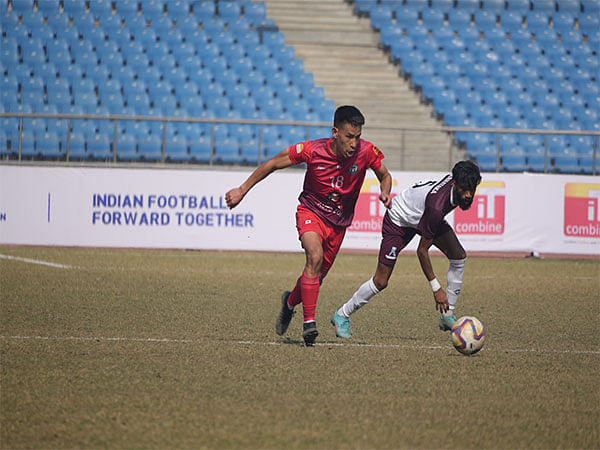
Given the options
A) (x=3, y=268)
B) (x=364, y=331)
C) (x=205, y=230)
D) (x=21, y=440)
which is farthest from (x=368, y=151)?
(x=205, y=230)

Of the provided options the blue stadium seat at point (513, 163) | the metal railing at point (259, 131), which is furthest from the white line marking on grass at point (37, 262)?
the blue stadium seat at point (513, 163)

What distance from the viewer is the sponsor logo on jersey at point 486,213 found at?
1734 centimetres

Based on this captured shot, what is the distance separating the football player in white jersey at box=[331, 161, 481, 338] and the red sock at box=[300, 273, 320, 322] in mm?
691

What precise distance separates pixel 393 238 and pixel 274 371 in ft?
8.51

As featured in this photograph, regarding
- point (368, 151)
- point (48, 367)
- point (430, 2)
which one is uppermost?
point (430, 2)

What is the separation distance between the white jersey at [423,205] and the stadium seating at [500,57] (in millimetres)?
15070

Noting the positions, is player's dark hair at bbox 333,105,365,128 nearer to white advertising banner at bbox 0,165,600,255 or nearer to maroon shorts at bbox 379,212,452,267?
maroon shorts at bbox 379,212,452,267

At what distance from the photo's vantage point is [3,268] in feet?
43.3

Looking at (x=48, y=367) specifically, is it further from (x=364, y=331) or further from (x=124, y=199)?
(x=124, y=199)

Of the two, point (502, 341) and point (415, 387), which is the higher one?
point (415, 387)

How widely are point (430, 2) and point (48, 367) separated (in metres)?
23.0

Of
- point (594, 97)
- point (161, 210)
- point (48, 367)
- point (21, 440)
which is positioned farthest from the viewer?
point (594, 97)

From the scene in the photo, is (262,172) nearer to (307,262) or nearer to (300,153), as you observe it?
(300,153)

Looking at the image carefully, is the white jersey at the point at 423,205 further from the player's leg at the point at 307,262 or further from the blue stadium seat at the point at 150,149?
the blue stadium seat at the point at 150,149
